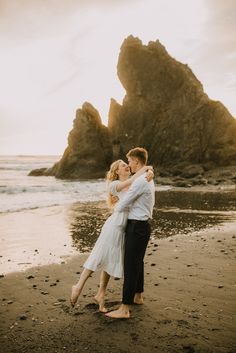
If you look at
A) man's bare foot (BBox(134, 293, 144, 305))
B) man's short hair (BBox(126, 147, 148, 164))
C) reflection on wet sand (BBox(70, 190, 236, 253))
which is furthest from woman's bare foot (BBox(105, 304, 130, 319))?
reflection on wet sand (BBox(70, 190, 236, 253))

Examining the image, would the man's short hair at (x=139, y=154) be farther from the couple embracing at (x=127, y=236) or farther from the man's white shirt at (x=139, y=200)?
the man's white shirt at (x=139, y=200)

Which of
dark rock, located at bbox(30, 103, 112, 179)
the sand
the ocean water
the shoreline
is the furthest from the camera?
dark rock, located at bbox(30, 103, 112, 179)

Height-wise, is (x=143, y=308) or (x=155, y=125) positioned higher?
(x=155, y=125)

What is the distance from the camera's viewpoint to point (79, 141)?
184ft

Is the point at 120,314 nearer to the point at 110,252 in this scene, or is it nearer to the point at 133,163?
the point at 110,252

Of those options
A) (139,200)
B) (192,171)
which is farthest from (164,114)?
(139,200)

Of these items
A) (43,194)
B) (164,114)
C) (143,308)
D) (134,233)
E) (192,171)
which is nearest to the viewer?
(134,233)

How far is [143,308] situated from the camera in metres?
5.66

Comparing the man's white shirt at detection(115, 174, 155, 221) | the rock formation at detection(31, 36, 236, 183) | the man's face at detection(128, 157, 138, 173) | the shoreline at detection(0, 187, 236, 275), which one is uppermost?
the rock formation at detection(31, 36, 236, 183)

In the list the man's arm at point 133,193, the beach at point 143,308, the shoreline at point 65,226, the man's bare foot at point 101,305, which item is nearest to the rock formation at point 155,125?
the shoreline at point 65,226

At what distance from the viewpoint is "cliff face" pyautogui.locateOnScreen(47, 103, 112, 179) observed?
53.4m

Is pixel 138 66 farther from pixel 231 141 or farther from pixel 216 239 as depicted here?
pixel 216 239

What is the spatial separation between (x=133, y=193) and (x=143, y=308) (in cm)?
185

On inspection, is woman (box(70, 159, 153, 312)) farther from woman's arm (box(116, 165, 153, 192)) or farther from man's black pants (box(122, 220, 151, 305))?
man's black pants (box(122, 220, 151, 305))
